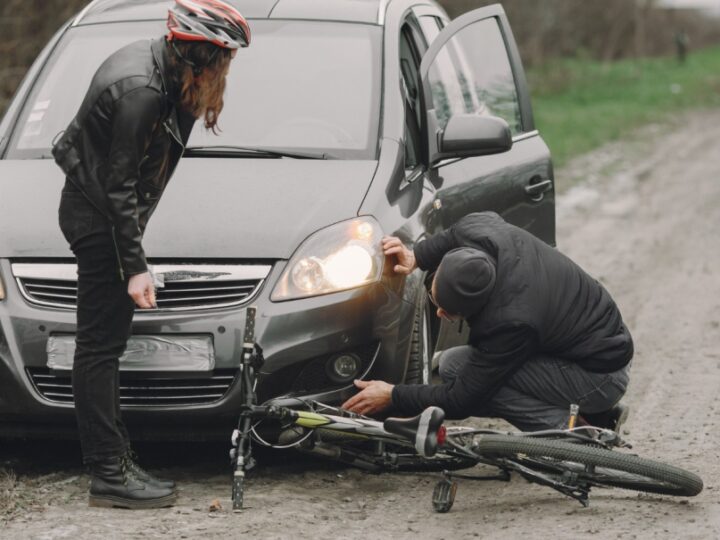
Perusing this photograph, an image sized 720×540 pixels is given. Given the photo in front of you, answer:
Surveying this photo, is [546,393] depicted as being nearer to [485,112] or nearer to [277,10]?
[277,10]

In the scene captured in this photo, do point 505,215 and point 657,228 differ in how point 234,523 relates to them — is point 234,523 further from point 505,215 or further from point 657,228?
point 657,228

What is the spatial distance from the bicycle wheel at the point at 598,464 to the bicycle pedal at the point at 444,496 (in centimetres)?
15

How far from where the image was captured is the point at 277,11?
614 cm

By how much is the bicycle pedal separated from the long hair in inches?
58.8

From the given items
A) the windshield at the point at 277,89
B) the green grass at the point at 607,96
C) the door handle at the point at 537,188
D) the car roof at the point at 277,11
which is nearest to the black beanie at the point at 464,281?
the windshield at the point at 277,89

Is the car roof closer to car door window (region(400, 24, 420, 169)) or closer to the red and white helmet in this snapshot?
car door window (region(400, 24, 420, 169))

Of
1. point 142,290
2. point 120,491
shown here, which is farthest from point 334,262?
point 120,491

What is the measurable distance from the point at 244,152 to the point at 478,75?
2017 mm

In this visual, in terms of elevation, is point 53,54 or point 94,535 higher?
point 53,54

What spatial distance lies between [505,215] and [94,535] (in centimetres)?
270

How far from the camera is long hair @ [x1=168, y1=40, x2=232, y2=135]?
4.45 meters

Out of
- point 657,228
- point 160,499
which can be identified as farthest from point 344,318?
point 657,228

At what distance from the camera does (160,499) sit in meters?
4.73

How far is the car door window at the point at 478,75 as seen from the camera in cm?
654
